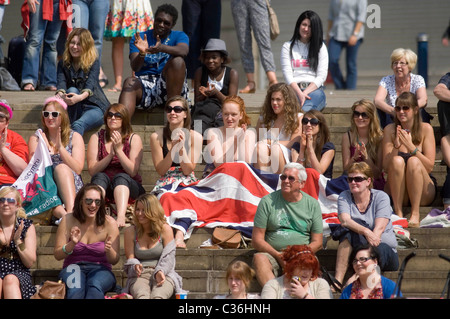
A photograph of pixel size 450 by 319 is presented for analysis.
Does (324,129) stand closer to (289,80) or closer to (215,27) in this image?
(289,80)

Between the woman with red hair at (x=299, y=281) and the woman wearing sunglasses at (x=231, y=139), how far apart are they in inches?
69.9

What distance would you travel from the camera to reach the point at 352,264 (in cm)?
712

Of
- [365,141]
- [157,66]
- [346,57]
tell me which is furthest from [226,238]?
[346,57]

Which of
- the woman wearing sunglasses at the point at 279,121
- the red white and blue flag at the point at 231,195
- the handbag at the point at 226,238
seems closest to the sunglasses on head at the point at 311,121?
the woman wearing sunglasses at the point at 279,121

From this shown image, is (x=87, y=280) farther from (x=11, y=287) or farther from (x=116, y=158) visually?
(x=116, y=158)

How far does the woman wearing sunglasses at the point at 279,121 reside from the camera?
8469 millimetres

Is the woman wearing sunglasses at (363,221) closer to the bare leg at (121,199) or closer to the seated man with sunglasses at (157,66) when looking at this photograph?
the bare leg at (121,199)

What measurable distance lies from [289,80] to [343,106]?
783 millimetres

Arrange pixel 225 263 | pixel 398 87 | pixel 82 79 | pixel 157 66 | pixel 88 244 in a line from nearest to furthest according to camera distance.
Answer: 1. pixel 88 244
2. pixel 225 263
3. pixel 398 87
4. pixel 82 79
5. pixel 157 66

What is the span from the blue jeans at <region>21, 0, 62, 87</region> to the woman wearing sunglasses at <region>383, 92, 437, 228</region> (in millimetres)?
4344

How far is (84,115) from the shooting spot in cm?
927

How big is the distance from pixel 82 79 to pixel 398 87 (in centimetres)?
307

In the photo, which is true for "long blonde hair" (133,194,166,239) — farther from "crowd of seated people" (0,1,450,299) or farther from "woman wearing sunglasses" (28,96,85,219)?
"woman wearing sunglasses" (28,96,85,219)

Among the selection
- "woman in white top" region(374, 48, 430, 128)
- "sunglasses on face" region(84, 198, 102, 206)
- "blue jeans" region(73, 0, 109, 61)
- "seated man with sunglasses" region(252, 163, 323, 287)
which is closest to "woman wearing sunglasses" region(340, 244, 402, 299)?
"seated man with sunglasses" region(252, 163, 323, 287)
